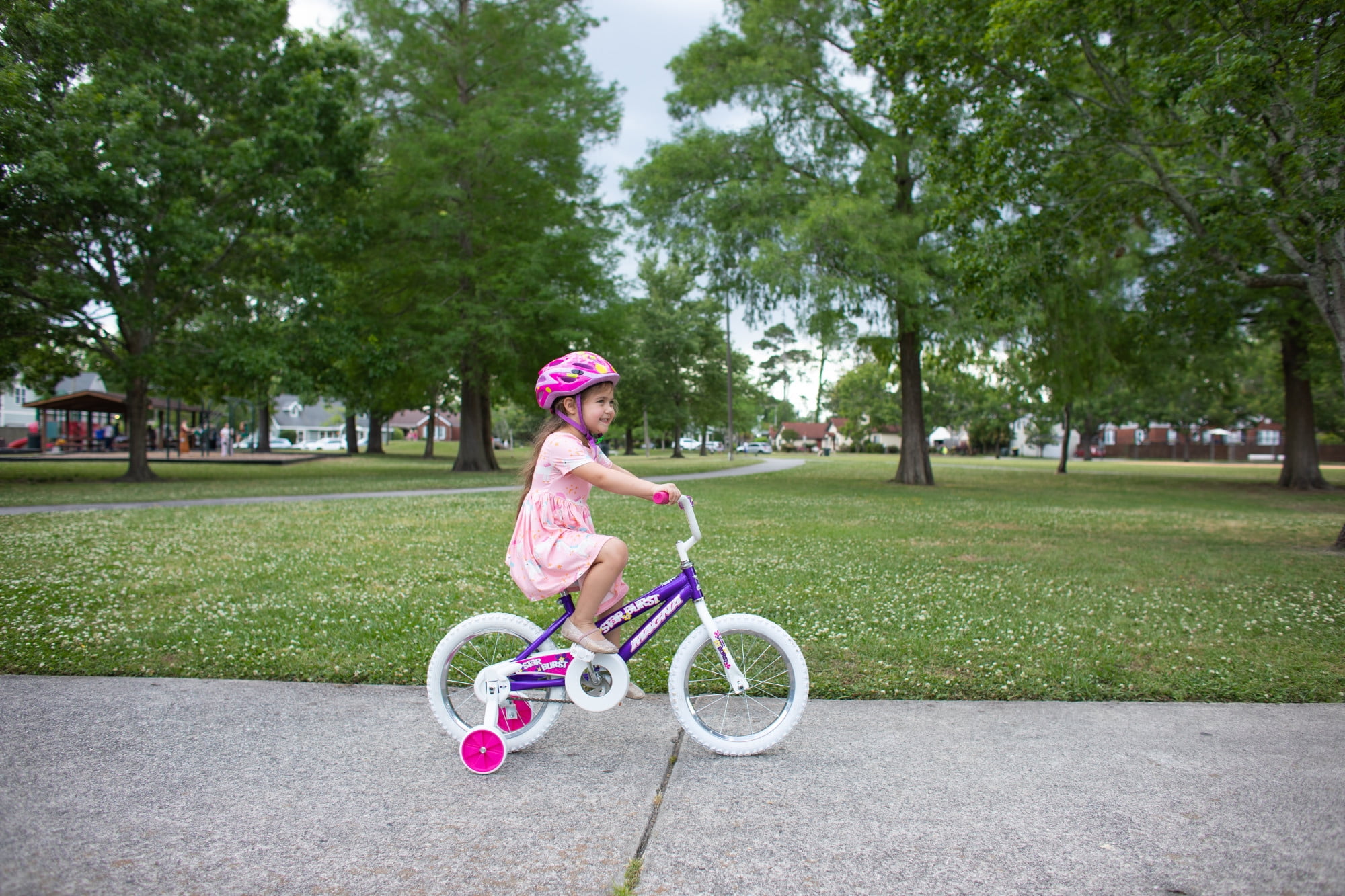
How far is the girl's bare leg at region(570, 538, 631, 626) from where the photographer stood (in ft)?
→ 11.9

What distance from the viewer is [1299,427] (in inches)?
1040

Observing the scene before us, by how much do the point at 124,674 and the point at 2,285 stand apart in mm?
20075

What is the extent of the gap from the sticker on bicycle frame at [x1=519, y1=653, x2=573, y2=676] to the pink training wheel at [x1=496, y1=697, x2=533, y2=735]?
21 centimetres

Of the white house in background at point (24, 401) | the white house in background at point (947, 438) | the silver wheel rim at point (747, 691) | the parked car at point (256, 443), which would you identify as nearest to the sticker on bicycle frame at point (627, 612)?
the silver wheel rim at point (747, 691)

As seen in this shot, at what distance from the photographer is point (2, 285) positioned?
19.8 m

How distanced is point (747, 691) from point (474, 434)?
29295 millimetres

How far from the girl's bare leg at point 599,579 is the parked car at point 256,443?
203 ft

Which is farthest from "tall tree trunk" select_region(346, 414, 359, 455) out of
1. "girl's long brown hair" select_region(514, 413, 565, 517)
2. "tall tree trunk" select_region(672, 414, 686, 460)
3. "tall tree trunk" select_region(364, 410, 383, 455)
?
"girl's long brown hair" select_region(514, 413, 565, 517)

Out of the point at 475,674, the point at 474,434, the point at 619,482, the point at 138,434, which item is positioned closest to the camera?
the point at 619,482

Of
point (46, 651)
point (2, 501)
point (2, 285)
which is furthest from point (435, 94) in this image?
point (46, 651)

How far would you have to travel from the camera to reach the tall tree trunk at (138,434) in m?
22.9

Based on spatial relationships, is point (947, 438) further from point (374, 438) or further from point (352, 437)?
point (352, 437)

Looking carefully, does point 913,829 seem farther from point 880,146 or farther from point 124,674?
point 880,146

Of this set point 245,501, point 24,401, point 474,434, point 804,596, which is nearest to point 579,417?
point 804,596
